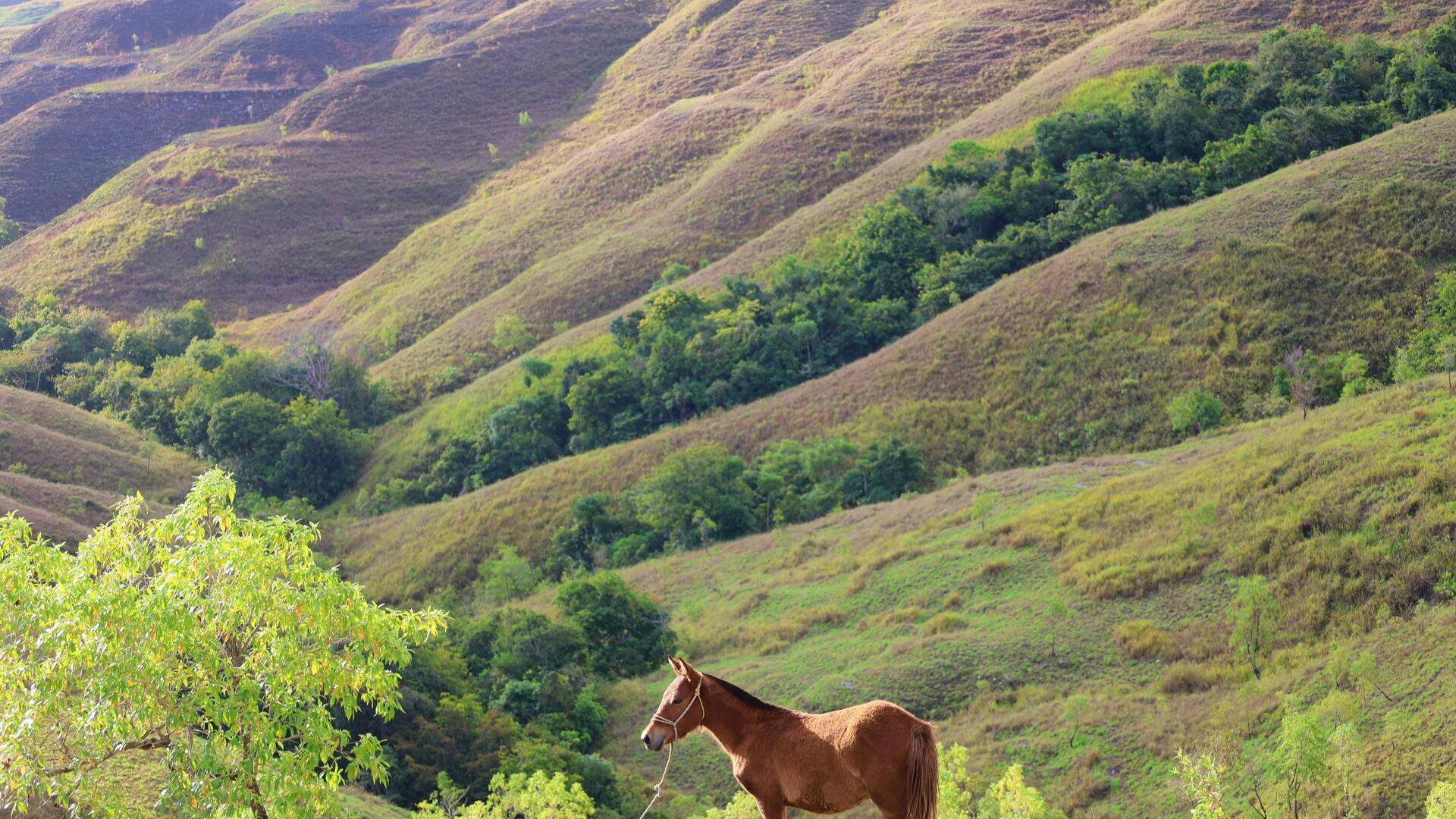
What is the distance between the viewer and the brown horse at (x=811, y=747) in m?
8.62

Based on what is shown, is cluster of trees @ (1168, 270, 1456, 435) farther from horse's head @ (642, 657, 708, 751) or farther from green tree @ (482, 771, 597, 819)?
horse's head @ (642, 657, 708, 751)

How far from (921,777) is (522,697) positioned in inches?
1210

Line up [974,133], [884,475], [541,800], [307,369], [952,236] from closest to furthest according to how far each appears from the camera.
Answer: [541,800] < [884,475] < [952,236] < [307,369] < [974,133]

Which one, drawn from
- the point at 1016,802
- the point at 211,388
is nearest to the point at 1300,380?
the point at 1016,802

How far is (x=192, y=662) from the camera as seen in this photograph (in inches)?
470

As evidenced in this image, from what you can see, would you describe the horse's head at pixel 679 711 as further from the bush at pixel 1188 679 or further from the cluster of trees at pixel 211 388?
the cluster of trees at pixel 211 388

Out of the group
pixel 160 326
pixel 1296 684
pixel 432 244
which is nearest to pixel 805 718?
pixel 1296 684

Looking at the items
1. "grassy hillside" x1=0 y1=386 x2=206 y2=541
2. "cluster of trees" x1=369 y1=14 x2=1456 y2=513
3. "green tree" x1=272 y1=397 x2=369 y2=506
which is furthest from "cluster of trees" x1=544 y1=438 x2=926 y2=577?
"green tree" x1=272 y1=397 x2=369 y2=506

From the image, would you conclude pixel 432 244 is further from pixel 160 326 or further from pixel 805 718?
pixel 805 718

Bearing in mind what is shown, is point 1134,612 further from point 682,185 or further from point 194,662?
point 682,185

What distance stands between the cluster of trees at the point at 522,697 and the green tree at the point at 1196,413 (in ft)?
78.9

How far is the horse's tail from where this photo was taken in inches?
336

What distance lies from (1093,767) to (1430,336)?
31.8 metres

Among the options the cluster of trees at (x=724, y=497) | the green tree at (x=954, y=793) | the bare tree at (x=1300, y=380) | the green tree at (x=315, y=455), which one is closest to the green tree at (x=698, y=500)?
the cluster of trees at (x=724, y=497)
